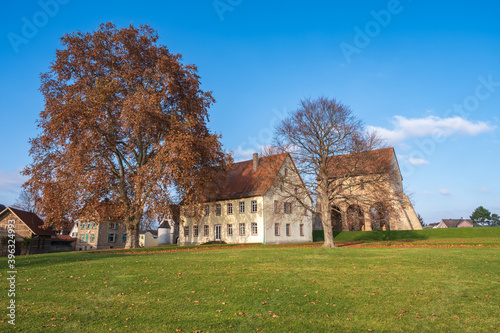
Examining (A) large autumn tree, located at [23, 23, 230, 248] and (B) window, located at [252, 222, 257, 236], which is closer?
(A) large autumn tree, located at [23, 23, 230, 248]

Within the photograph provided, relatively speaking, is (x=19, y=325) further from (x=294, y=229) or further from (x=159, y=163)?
(x=294, y=229)

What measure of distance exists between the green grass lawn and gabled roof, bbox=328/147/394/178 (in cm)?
1315

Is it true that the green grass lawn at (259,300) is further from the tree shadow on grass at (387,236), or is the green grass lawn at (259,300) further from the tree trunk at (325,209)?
the tree shadow on grass at (387,236)

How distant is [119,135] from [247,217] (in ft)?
61.5

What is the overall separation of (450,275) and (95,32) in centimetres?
3118

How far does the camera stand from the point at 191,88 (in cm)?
2977

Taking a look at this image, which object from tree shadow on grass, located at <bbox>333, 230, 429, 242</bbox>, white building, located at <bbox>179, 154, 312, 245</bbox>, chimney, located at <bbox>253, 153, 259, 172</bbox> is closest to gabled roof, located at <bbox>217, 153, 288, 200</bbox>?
white building, located at <bbox>179, 154, 312, 245</bbox>

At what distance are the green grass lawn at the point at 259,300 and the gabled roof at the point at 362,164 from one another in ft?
43.2

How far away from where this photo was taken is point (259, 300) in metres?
7.38

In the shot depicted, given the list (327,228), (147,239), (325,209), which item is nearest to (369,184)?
(325,209)

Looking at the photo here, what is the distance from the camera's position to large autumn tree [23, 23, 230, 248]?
24.9 metres

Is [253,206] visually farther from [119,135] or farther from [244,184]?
[119,135]

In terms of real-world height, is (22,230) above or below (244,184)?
below

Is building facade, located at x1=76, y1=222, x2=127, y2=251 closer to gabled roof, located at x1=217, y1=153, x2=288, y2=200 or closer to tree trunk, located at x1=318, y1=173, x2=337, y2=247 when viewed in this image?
gabled roof, located at x1=217, y1=153, x2=288, y2=200
